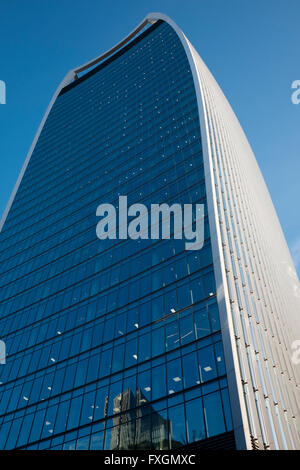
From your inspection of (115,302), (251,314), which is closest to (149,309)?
(115,302)

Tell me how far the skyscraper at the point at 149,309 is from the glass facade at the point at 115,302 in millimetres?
152

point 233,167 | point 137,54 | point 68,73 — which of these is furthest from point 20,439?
point 68,73

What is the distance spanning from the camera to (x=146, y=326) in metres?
33.8

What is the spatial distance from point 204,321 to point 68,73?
113179 mm

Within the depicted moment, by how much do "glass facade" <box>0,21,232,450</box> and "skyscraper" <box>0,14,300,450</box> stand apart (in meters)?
0.15

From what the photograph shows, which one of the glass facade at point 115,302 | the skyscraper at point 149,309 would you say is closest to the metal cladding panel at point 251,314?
the skyscraper at point 149,309

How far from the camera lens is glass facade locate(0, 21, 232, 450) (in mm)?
27312

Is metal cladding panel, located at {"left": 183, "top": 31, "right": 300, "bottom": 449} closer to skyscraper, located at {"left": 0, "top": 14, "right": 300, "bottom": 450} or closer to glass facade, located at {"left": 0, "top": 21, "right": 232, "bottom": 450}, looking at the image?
skyscraper, located at {"left": 0, "top": 14, "right": 300, "bottom": 450}

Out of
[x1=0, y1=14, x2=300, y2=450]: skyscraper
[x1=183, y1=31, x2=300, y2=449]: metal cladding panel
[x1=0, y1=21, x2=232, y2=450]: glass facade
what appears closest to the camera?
[x1=183, y1=31, x2=300, y2=449]: metal cladding panel

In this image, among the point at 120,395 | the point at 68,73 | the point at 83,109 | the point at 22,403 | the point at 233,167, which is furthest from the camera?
the point at 68,73

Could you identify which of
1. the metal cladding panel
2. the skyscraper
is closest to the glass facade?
the skyscraper

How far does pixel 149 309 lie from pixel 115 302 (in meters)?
5.84

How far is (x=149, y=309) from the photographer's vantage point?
1383 inches

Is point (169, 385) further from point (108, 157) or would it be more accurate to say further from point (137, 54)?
point (137, 54)
